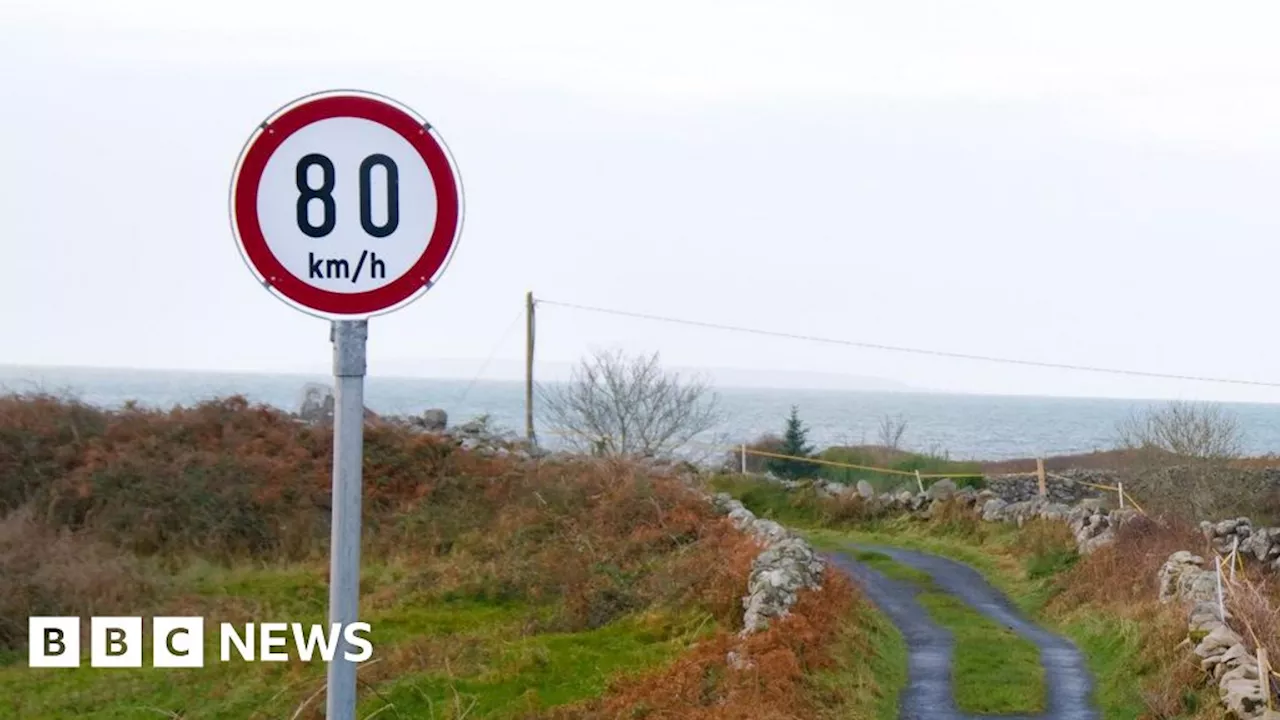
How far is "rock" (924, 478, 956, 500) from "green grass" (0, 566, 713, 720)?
1278 cm

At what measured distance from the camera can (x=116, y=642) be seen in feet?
57.0

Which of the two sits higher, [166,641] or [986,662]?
[986,662]

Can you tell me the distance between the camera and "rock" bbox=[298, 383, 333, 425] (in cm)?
2952

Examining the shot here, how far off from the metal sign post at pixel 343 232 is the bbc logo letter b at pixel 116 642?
12934 mm

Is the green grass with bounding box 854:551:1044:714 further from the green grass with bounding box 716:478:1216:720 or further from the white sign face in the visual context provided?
the white sign face

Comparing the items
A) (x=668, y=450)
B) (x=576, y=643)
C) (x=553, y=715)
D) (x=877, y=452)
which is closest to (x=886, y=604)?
(x=576, y=643)

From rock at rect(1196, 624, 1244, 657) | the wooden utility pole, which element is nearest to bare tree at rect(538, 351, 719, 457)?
the wooden utility pole

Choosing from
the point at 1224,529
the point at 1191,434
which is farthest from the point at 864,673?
the point at 1191,434

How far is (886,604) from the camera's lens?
1859 centimetres

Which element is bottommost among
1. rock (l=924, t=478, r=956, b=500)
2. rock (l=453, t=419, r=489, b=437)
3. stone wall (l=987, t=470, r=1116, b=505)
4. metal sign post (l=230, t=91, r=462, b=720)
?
stone wall (l=987, t=470, r=1116, b=505)

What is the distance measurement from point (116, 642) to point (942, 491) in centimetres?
1706

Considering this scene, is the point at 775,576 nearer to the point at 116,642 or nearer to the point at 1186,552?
the point at 1186,552

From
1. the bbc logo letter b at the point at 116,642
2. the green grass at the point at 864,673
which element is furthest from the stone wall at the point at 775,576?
the bbc logo letter b at the point at 116,642

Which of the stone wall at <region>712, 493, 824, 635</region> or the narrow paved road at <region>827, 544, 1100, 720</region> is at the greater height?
the stone wall at <region>712, 493, 824, 635</region>
